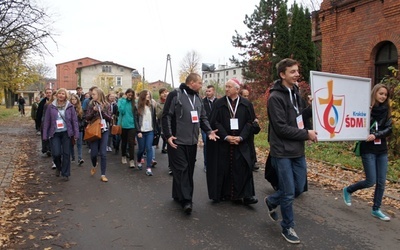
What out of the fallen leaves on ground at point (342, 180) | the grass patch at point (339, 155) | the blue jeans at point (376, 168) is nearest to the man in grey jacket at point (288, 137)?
the blue jeans at point (376, 168)

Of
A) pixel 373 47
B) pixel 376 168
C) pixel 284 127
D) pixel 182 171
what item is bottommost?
pixel 182 171

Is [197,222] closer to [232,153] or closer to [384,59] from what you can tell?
[232,153]

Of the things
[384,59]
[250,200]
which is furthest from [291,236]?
[384,59]

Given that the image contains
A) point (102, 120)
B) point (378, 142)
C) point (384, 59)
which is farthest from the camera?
point (384, 59)

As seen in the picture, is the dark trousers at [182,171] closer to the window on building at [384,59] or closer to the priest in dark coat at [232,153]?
the priest in dark coat at [232,153]

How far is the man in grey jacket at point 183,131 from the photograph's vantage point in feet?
18.0

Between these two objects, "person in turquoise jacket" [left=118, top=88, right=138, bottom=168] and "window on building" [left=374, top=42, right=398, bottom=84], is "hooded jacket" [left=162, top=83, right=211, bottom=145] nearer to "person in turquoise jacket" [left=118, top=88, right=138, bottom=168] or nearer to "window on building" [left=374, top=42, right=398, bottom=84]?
"person in turquoise jacket" [left=118, top=88, right=138, bottom=168]

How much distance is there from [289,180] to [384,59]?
10.2 meters

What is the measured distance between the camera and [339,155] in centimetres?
1057

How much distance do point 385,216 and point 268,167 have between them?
5.95 feet

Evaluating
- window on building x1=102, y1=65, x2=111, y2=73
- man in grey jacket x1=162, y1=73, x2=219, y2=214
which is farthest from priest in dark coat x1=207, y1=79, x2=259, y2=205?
window on building x1=102, y1=65, x2=111, y2=73

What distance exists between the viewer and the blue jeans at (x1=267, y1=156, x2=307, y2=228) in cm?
421

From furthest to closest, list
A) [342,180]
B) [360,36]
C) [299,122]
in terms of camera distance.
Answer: [360,36]
[342,180]
[299,122]

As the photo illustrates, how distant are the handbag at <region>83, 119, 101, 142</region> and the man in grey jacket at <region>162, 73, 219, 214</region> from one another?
243 centimetres
